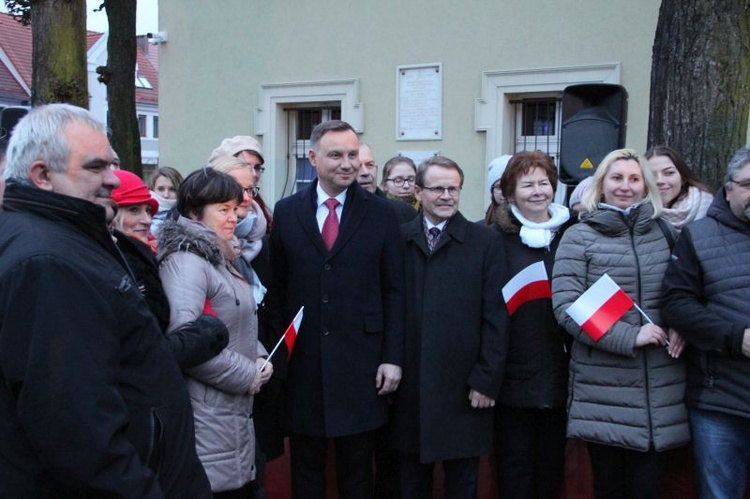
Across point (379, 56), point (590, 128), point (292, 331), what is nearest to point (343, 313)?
point (292, 331)

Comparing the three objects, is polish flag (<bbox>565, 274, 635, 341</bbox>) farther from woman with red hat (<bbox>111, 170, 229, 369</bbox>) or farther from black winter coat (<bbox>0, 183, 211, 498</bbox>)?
black winter coat (<bbox>0, 183, 211, 498</bbox>)

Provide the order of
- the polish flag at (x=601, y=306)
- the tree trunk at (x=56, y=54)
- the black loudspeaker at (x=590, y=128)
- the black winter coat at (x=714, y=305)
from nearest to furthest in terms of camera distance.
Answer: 1. the black winter coat at (x=714, y=305)
2. the polish flag at (x=601, y=306)
3. the tree trunk at (x=56, y=54)
4. the black loudspeaker at (x=590, y=128)

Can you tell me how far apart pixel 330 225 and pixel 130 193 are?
103 centimetres

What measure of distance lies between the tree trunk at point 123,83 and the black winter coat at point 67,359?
8.25m

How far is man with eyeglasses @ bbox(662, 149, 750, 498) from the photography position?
3.33 m

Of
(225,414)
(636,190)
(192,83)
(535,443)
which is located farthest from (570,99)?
(192,83)

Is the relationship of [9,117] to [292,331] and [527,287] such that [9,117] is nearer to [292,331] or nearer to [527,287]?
[292,331]

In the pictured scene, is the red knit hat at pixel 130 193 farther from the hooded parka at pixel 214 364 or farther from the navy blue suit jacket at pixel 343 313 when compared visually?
the navy blue suit jacket at pixel 343 313

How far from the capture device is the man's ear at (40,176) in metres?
1.97

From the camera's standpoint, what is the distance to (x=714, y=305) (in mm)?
3389

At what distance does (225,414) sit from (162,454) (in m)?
1.02

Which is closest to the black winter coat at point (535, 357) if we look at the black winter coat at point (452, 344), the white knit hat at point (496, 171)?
the black winter coat at point (452, 344)

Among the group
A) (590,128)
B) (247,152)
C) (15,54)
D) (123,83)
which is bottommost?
(247,152)

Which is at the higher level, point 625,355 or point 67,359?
point 67,359
